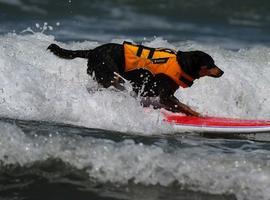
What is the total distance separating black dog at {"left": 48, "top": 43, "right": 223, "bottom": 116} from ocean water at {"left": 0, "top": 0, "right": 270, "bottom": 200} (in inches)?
7.1

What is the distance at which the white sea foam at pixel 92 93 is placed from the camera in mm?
7230

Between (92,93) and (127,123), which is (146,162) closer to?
(127,123)

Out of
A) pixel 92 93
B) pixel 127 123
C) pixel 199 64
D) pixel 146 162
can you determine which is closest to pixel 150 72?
pixel 199 64

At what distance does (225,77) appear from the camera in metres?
10.7

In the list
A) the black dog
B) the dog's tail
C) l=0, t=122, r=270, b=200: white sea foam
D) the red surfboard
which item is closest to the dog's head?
the black dog

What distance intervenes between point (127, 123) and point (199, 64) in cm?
104

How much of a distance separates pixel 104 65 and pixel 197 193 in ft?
10.1

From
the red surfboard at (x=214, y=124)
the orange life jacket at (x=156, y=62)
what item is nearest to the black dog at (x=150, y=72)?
the orange life jacket at (x=156, y=62)

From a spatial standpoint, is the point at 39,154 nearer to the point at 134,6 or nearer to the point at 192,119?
the point at 192,119

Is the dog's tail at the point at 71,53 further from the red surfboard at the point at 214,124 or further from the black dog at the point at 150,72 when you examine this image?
the red surfboard at the point at 214,124

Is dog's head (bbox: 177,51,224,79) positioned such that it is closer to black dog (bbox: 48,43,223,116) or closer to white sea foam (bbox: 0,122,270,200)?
black dog (bbox: 48,43,223,116)

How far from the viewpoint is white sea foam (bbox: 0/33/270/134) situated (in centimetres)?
723

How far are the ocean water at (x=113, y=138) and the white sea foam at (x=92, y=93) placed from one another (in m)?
0.01

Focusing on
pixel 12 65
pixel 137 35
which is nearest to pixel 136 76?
pixel 12 65
